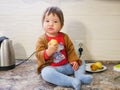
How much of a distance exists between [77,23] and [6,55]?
52 centimetres

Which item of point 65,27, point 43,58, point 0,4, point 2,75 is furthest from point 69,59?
point 0,4

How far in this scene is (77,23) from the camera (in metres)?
1.54

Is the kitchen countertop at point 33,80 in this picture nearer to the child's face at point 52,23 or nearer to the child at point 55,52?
the child at point 55,52

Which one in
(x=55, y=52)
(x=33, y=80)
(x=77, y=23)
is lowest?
(x=33, y=80)

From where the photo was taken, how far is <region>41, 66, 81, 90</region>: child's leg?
1092 mm

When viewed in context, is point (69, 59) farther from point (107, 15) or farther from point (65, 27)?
point (107, 15)

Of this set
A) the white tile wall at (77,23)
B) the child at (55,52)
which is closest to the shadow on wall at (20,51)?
the white tile wall at (77,23)

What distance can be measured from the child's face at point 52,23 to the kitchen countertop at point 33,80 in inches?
10.9

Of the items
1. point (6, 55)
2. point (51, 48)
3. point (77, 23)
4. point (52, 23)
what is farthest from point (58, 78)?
point (77, 23)

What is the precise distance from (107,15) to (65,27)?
0.98 feet

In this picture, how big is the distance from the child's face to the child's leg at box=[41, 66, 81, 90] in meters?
0.23

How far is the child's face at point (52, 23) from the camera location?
1256 millimetres

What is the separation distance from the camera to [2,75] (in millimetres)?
1311

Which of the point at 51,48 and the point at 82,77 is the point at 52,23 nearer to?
the point at 51,48
